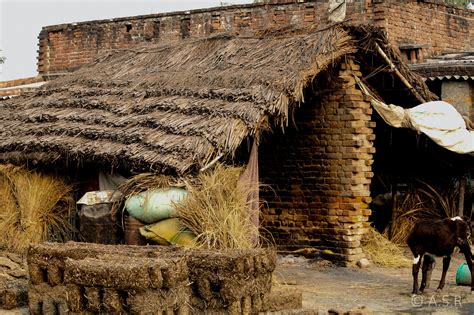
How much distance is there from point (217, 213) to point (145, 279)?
2.43 metres

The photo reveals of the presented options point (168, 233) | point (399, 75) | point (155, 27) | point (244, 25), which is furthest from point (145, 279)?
point (155, 27)

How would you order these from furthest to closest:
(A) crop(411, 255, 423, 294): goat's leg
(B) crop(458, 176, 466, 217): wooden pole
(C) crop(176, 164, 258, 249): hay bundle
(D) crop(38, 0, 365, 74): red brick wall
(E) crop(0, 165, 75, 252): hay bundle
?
(D) crop(38, 0, 365, 74): red brick wall
(B) crop(458, 176, 466, 217): wooden pole
(E) crop(0, 165, 75, 252): hay bundle
(A) crop(411, 255, 423, 294): goat's leg
(C) crop(176, 164, 258, 249): hay bundle

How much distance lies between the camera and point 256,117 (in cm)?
994

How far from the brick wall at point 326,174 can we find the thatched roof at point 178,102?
671 millimetres

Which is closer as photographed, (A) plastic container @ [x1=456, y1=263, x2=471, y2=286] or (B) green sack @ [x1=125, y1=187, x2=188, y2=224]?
(B) green sack @ [x1=125, y1=187, x2=188, y2=224]

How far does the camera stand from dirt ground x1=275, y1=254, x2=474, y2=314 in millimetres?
9000

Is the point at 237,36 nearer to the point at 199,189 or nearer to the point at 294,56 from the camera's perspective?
the point at 294,56

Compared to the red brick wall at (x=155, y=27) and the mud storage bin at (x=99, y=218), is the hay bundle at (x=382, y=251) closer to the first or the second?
the mud storage bin at (x=99, y=218)

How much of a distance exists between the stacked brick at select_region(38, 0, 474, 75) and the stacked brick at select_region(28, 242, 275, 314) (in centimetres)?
931

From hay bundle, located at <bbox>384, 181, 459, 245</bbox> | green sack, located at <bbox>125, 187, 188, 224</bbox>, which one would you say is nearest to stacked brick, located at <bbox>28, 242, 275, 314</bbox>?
green sack, located at <bbox>125, 187, 188, 224</bbox>

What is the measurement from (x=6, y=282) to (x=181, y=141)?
7.99 ft

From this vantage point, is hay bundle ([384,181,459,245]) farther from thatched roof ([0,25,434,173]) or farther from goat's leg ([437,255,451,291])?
goat's leg ([437,255,451,291])

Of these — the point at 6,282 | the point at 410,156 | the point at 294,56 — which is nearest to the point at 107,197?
the point at 6,282

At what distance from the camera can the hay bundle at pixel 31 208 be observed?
36.9ft
